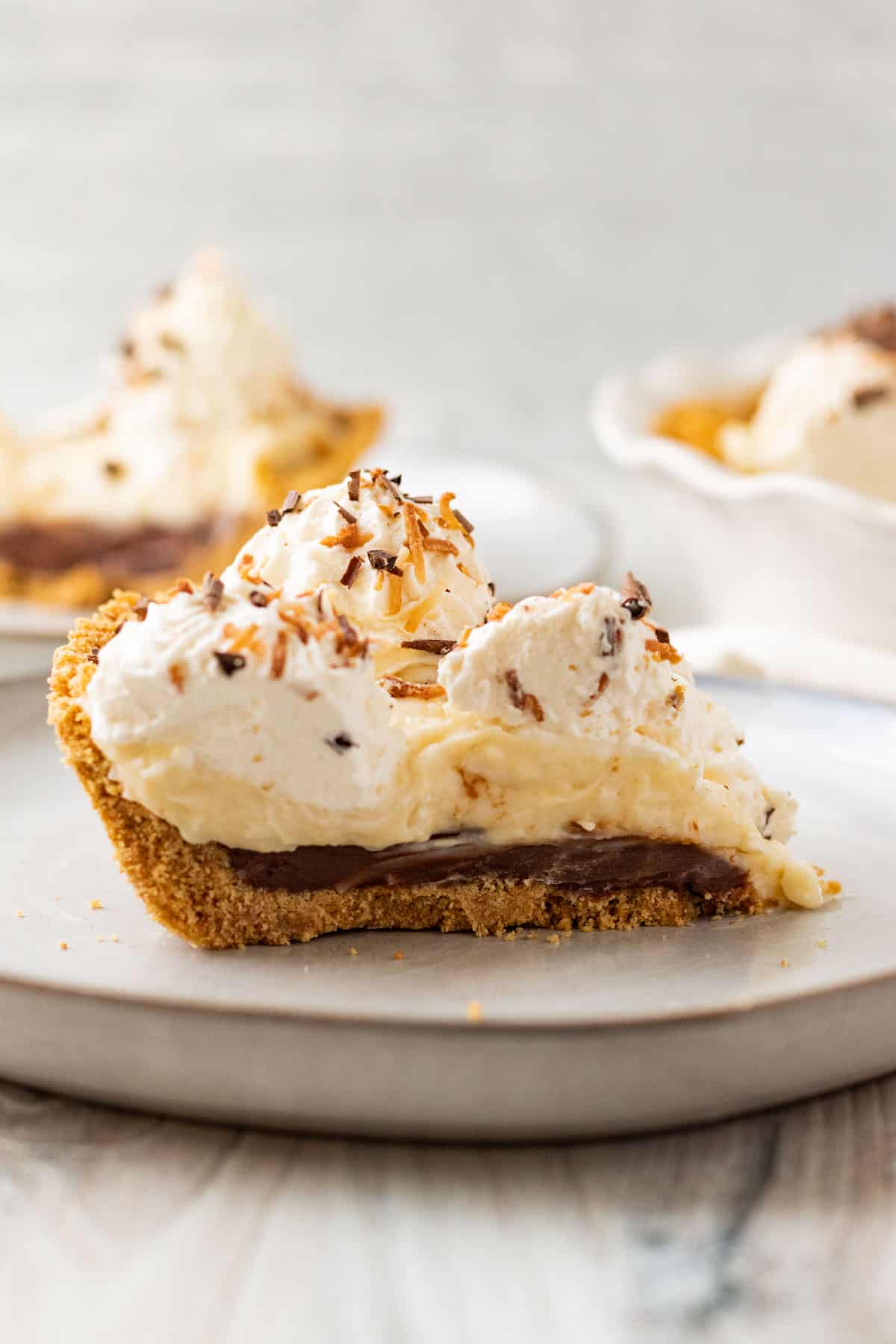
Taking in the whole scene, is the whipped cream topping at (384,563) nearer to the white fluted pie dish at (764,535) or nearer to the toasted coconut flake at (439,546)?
the toasted coconut flake at (439,546)

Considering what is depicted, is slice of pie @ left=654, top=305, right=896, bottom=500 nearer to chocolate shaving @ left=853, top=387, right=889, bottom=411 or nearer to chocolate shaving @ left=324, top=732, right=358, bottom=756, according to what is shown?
chocolate shaving @ left=853, top=387, right=889, bottom=411

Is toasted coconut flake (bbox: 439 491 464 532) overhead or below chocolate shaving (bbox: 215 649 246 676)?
overhead

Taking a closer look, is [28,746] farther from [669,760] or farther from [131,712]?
[669,760]

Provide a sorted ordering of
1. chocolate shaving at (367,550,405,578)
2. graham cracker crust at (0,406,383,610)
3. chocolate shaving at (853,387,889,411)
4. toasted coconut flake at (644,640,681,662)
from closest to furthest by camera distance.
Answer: toasted coconut flake at (644,640,681,662) → chocolate shaving at (367,550,405,578) → chocolate shaving at (853,387,889,411) → graham cracker crust at (0,406,383,610)

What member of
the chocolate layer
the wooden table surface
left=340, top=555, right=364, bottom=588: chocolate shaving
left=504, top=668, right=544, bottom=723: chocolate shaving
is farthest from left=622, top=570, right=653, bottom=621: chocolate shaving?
the chocolate layer

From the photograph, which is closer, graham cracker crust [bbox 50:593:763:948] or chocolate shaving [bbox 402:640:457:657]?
graham cracker crust [bbox 50:593:763:948]

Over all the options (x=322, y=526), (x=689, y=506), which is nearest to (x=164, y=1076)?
(x=322, y=526)

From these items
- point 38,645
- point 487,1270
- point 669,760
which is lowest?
point 38,645
